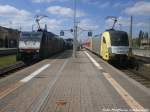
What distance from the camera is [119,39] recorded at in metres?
34.3

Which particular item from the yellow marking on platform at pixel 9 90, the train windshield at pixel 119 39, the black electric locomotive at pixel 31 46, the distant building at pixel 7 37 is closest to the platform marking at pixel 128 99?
the yellow marking on platform at pixel 9 90

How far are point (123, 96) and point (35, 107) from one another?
3422 mm

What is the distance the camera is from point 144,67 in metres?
33.9

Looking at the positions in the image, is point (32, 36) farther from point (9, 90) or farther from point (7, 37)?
point (7, 37)

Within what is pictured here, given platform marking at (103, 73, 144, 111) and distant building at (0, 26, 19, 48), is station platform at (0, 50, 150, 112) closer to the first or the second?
platform marking at (103, 73, 144, 111)

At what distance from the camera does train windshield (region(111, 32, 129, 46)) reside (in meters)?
34.0

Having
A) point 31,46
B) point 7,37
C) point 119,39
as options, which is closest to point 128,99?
point 119,39

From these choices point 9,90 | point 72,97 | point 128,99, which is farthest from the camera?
point 9,90

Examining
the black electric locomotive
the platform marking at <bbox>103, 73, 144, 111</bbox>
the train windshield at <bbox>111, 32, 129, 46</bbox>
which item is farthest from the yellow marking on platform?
the black electric locomotive

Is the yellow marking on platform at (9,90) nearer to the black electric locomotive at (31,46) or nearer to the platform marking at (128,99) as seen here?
the platform marking at (128,99)

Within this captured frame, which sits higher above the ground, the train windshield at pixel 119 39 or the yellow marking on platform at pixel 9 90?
the train windshield at pixel 119 39

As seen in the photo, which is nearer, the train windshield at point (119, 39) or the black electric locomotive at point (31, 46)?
the train windshield at point (119, 39)

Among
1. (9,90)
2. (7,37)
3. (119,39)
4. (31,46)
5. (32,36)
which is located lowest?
(9,90)

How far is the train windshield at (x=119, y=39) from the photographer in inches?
1338
